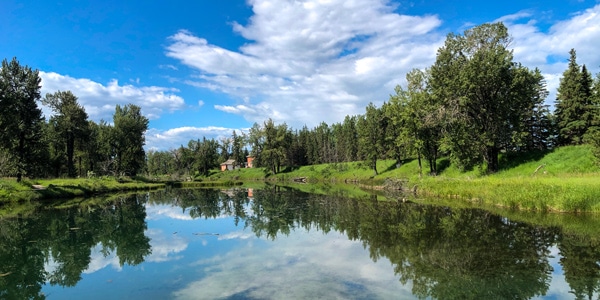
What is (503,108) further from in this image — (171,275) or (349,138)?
(349,138)

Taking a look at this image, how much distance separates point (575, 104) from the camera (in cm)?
4553

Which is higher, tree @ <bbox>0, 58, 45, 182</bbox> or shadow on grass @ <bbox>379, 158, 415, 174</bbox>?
tree @ <bbox>0, 58, 45, 182</bbox>

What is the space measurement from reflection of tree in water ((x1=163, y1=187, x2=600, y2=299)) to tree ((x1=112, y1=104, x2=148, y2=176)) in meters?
55.0

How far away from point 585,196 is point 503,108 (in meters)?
17.6

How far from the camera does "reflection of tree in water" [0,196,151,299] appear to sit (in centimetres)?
1133

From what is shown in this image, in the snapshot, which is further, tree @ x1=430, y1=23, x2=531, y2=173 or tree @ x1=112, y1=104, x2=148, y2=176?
tree @ x1=112, y1=104, x2=148, y2=176

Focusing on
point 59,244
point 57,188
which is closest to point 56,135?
point 57,188

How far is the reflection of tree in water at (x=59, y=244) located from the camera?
37.2 feet

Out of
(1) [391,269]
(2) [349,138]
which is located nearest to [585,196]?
(1) [391,269]

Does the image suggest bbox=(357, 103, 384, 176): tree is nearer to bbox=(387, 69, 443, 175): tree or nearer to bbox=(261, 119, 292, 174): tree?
bbox=(387, 69, 443, 175): tree

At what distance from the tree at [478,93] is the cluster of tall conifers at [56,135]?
4739 centimetres

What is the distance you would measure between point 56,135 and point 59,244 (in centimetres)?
4957

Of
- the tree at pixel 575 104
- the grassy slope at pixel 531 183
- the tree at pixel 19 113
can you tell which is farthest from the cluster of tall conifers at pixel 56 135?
the tree at pixel 575 104

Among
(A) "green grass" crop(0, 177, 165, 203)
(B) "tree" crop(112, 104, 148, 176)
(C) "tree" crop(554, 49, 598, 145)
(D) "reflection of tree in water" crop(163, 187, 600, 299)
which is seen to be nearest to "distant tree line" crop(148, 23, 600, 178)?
(C) "tree" crop(554, 49, 598, 145)
